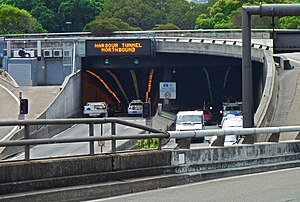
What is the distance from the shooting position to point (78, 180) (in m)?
11.7

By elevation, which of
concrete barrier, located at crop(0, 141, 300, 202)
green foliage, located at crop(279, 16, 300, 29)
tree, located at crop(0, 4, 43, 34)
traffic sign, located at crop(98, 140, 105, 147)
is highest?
tree, located at crop(0, 4, 43, 34)

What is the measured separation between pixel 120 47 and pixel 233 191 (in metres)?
64.5

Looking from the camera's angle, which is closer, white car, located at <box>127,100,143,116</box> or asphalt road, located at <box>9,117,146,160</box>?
asphalt road, located at <box>9,117,146,160</box>

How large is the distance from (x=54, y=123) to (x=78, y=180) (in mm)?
949

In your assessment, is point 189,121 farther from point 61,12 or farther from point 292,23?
point 61,12

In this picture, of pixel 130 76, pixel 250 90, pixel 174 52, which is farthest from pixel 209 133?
pixel 130 76

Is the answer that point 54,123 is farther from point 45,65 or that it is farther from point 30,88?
point 45,65

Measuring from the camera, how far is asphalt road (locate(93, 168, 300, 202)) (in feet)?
39.7

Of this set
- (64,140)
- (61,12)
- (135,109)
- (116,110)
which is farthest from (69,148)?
(61,12)

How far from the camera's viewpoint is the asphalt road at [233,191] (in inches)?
477

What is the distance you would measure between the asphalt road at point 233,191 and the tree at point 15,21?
107m

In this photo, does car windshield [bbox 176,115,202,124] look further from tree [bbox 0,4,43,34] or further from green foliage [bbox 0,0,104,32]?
green foliage [bbox 0,0,104,32]

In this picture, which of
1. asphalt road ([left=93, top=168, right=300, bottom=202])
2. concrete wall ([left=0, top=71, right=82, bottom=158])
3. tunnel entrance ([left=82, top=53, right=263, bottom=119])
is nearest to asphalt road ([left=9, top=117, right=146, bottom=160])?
asphalt road ([left=93, top=168, right=300, bottom=202])

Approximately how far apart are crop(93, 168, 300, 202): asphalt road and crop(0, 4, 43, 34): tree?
10705 centimetres
